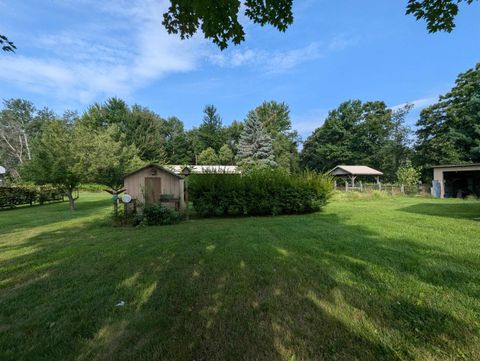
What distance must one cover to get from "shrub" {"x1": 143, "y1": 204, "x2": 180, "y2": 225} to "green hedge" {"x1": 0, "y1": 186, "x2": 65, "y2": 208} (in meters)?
12.5

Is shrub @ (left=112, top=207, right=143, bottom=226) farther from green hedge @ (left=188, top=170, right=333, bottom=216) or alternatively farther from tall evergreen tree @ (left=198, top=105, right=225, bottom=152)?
tall evergreen tree @ (left=198, top=105, right=225, bottom=152)

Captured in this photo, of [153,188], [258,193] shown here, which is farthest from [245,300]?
[153,188]

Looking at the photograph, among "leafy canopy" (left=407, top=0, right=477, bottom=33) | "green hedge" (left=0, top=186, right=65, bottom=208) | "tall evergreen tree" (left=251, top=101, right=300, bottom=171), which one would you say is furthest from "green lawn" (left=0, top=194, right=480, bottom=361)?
"tall evergreen tree" (left=251, top=101, right=300, bottom=171)

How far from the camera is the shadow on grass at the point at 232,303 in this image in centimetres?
216

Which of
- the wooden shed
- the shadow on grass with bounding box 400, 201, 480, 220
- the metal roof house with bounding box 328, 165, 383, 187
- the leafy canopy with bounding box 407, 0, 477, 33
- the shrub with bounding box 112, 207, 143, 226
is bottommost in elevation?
the shadow on grass with bounding box 400, 201, 480, 220

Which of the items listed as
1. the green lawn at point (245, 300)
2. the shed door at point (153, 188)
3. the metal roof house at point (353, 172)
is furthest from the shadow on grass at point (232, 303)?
the metal roof house at point (353, 172)

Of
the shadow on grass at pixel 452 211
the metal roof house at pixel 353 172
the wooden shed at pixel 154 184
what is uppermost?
the metal roof house at pixel 353 172

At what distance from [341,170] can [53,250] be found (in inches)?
1108

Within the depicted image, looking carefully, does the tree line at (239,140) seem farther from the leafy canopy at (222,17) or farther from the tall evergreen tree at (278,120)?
the leafy canopy at (222,17)

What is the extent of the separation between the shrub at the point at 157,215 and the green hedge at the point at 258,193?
1507 mm

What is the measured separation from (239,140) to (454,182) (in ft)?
102

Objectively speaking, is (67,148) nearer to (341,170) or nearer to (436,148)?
(341,170)

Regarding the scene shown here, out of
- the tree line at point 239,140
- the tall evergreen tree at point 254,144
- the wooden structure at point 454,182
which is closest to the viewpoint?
the tree line at point 239,140

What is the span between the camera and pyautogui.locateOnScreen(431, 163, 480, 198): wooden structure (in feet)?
67.3
